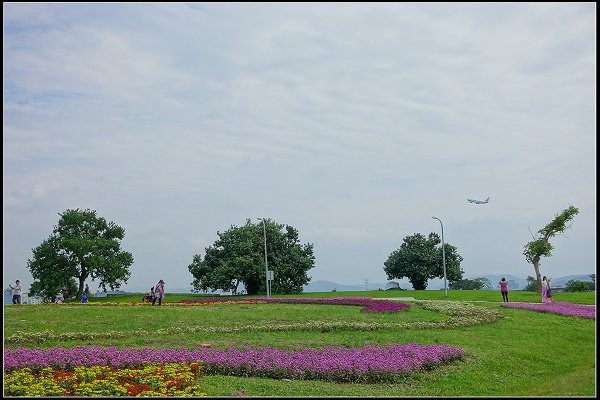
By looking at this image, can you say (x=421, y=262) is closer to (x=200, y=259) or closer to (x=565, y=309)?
(x=200, y=259)

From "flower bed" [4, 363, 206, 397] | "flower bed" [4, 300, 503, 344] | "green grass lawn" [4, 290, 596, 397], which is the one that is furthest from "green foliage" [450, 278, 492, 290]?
"flower bed" [4, 363, 206, 397]

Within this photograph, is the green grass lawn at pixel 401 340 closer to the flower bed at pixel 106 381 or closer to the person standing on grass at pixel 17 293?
the flower bed at pixel 106 381

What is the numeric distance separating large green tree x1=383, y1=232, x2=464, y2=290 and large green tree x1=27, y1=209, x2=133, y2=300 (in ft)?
105

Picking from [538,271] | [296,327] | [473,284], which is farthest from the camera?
[473,284]

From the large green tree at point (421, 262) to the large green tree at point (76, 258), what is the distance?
31.9 metres

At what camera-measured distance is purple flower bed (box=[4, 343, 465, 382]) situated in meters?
13.6

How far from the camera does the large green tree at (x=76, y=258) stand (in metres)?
50.2

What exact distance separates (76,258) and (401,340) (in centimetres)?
3979

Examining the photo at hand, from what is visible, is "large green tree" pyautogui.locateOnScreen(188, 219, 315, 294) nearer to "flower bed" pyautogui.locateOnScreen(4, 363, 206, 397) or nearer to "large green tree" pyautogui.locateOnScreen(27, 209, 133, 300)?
"large green tree" pyautogui.locateOnScreen(27, 209, 133, 300)

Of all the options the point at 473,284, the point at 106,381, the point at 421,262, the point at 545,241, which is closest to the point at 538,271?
the point at 545,241

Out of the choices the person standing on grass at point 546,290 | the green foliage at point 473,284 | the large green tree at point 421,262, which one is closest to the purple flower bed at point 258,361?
the person standing on grass at point 546,290

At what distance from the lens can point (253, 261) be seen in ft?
175

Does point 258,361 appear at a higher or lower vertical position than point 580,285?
higher

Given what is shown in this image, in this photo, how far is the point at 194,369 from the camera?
13.4 meters
